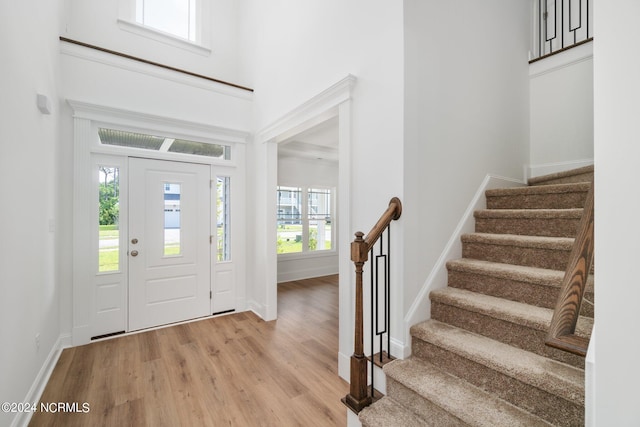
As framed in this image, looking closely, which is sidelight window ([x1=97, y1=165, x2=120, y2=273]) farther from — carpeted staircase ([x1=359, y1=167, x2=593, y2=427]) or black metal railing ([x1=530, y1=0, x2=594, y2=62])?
black metal railing ([x1=530, y1=0, x2=594, y2=62])

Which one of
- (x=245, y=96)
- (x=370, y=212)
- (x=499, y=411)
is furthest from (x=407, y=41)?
(x=245, y=96)

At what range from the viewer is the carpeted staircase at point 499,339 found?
1.39m

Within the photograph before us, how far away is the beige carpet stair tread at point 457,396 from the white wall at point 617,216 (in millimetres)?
671

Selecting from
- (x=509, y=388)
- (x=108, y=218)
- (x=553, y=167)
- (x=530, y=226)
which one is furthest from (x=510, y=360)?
(x=108, y=218)

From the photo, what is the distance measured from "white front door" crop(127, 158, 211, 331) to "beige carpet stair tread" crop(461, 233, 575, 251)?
10.4 feet

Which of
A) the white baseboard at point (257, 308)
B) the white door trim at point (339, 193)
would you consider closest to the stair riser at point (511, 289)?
the white door trim at point (339, 193)

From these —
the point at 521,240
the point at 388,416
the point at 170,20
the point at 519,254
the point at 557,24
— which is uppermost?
the point at 170,20

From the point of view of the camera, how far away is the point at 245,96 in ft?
13.4

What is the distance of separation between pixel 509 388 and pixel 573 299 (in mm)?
885

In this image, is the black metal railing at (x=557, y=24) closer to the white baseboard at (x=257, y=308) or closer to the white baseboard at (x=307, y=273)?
the white baseboard at (x=257, y=308)

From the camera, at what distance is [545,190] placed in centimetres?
242

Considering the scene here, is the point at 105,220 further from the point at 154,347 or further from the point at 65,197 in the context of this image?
the point at 154,347

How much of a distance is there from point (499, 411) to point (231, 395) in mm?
1809

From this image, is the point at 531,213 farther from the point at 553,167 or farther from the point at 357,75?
the point at 357,75
